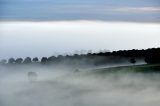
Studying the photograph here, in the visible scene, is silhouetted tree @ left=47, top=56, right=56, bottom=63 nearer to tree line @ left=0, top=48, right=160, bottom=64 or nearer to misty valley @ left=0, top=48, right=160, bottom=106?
tree line @ left=0, top=48, right=160, bottom=64

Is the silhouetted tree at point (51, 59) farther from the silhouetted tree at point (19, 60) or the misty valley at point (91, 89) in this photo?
the misty valley at point (91, 89)

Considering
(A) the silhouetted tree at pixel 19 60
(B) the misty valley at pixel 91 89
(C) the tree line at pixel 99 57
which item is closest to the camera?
(B) the misty valley at pixel 91 89

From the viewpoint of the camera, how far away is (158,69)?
4556 cm

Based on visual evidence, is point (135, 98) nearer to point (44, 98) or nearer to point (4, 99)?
point (44, 98)

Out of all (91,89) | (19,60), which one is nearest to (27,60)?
(19,60)

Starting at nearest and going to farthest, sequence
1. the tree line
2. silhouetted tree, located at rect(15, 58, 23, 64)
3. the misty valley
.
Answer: the misty valley → the tree line → silhouetted tree, located at rect(15, 58, 23, 64)

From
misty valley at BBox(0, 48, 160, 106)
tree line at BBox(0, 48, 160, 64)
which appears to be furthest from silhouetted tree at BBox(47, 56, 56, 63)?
misty valley at BBox(0, 48, 160, 106)

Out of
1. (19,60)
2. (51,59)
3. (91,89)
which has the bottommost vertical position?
(19,60)

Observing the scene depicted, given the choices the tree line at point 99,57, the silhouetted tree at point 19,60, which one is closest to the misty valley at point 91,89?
the tree line at point 99,57

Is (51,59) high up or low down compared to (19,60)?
up

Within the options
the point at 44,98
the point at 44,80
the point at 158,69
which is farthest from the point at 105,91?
the point at 44,80

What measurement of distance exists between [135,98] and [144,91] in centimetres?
239

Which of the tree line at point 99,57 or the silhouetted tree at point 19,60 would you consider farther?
the silhouetted tree at point 19,60

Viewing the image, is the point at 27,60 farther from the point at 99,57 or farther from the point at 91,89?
the point at 91,89
